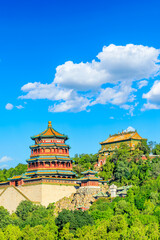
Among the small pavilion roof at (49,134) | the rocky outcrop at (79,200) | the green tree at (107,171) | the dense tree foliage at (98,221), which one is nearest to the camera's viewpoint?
the dense tree foliage at (98,221)

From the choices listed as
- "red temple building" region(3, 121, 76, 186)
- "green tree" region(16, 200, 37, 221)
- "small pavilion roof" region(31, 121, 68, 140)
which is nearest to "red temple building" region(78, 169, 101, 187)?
"red temple building" region(3, 121, 76, 186)

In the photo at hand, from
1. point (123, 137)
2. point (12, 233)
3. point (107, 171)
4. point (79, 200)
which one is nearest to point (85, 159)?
point (123, 137)

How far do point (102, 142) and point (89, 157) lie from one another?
672 cm

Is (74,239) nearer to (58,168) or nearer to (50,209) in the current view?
(50,209)

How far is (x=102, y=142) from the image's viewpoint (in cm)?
12850

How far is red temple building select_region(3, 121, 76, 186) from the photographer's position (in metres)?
92.2

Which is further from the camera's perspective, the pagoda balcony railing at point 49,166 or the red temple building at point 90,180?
the pagoda balcony railing at point 49,166

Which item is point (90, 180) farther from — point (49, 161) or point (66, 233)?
point (66, 233)

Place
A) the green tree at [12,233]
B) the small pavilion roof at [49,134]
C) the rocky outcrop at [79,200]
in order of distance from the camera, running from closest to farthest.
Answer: the green tree at [12,233] < the rocky outcrop at [79,200] < the small pavilion roof at [49,134]

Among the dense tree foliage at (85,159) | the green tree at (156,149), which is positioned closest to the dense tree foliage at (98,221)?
the green tree at (156,149)

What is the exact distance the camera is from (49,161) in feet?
309

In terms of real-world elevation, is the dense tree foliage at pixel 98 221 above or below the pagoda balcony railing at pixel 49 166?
below

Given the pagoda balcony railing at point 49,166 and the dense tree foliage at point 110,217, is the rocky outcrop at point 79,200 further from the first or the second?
the pagoda balcony railing at point 49,166

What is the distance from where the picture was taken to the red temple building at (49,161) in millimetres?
92188
